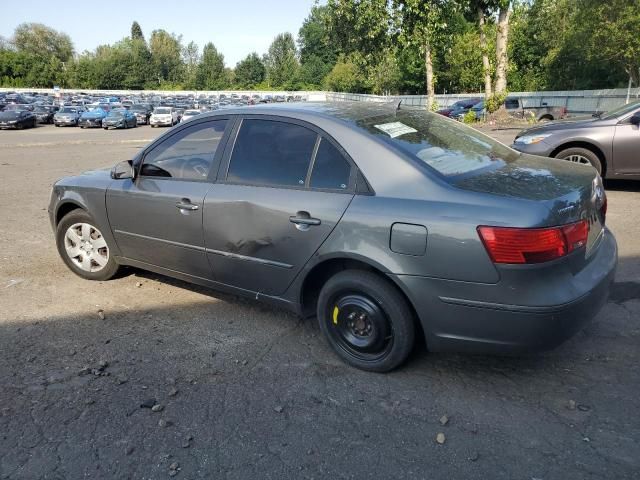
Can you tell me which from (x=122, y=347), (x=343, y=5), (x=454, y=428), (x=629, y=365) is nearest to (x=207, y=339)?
(x=122, y=347)

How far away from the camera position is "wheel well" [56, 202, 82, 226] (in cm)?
501

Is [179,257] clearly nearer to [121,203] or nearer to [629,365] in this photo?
[121,203]

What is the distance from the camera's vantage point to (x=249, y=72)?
393 ft

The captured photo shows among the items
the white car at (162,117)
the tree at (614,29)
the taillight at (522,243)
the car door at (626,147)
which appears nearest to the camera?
the taillight at (522,243)

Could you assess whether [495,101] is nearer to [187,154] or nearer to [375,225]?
[187,154]

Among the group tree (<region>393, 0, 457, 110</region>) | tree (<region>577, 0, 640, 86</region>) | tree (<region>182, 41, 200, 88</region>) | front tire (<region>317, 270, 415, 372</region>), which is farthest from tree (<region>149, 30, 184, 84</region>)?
front tire (<region>317, 270, 415, 372</region>)

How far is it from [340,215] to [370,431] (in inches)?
48.6

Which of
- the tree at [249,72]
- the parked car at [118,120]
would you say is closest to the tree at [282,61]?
the tree at [249,72]

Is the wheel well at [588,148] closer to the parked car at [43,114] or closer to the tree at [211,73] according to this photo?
the parked car at [43,114]

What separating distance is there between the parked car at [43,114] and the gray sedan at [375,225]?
40.2m

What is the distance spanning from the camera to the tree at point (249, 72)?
120 metres

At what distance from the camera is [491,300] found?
2814 millimetres

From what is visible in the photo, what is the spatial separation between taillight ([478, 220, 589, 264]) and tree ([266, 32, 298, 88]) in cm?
11302

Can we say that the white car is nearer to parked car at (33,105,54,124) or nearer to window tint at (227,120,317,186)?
parked car at (33,105,54,124)
